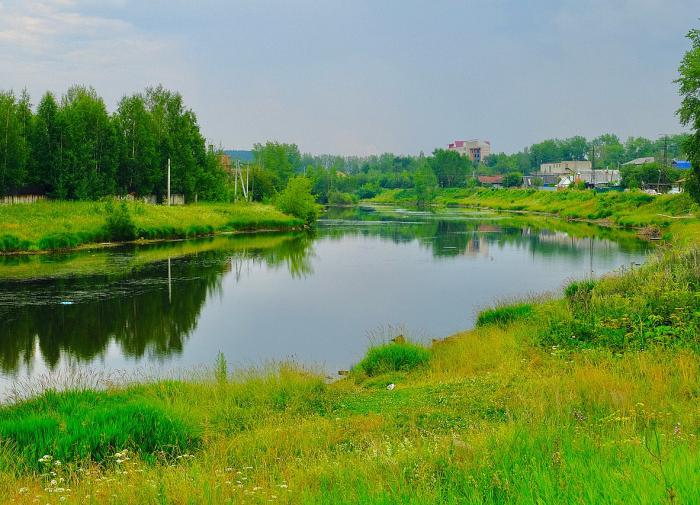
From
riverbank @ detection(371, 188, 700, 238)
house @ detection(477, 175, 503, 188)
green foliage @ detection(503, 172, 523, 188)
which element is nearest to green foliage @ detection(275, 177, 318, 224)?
riverbank @ detection(371, 188, 700, 238)

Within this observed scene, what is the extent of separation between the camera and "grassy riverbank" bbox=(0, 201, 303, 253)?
3459 centimetres

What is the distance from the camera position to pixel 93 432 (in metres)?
7.25

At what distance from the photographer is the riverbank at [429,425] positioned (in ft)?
14.4

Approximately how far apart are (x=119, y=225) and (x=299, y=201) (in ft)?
79.3

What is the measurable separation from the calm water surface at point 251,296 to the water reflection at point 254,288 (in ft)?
0.20

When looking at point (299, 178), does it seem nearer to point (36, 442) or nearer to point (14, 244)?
point (14, 244)

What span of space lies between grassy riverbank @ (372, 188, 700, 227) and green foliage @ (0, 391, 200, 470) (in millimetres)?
45296

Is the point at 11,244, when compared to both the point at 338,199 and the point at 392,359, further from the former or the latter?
the point at 338,199

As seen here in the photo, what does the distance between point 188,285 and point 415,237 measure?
2740 cm

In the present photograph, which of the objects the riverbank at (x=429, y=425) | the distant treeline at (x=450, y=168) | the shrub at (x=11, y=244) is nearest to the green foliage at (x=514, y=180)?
the distant treeline at (x=450, y=168)

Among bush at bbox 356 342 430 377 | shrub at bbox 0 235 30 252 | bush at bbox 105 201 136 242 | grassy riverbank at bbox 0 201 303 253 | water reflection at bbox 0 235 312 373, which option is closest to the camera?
bush at bbox 356 342 430 377

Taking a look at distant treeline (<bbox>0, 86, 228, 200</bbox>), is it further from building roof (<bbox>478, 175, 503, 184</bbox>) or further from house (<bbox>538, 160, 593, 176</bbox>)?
house (<bbox>538, 160, 593, 176</bbox>)

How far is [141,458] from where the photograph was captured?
6988mm

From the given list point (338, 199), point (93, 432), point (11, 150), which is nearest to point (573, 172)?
point (338, 199)
